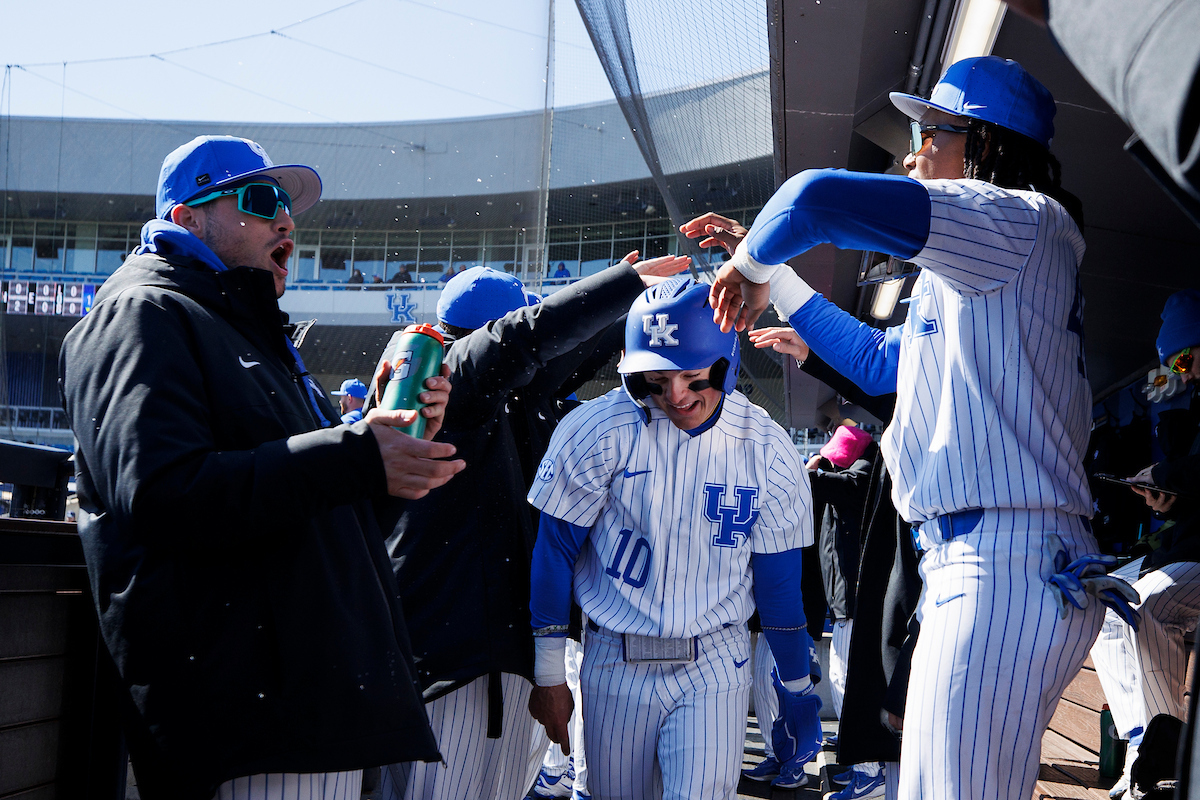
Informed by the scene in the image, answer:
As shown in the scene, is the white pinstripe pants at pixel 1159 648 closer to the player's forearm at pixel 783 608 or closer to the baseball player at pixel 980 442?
the player's forearm at pixel 783 608

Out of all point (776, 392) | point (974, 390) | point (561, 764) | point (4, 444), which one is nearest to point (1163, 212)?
point (974, 390)

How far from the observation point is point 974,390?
1.68m

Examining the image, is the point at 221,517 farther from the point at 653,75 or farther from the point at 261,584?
the point at 653,75

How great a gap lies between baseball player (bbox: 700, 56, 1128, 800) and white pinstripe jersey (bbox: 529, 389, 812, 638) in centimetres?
89

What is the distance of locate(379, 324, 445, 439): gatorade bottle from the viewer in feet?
5.63

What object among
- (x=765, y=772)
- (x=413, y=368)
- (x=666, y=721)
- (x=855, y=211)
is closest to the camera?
(x=855, y=211)

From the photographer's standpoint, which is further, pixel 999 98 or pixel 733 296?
pixel 999 98

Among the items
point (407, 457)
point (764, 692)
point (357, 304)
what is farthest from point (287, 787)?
point (357, 304)

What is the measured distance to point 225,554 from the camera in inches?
63.6

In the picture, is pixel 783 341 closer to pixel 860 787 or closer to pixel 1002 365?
pixel 1002 365

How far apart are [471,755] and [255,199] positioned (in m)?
A: 1.82

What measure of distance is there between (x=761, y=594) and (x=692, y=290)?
97 centimetres

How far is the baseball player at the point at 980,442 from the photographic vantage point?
1.52 m

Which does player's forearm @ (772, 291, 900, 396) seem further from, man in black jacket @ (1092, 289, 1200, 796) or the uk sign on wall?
the uk sign on wall
